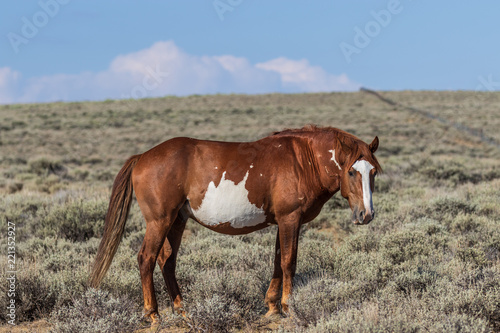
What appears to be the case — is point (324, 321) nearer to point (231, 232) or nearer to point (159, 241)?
point (231, 232)

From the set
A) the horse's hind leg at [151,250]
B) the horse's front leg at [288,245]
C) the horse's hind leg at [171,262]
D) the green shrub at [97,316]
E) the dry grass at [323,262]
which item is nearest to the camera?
→ the green shrub at [97,316]

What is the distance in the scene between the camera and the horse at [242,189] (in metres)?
4.55

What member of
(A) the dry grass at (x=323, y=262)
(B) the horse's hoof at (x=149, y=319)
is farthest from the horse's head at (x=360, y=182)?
(B) the horse's hoof at (x=149, y=319)

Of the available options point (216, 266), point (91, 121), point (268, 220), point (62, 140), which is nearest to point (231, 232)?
point (268, 220)

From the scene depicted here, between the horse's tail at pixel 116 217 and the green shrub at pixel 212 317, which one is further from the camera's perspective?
the horse's tail at pixel 116 217

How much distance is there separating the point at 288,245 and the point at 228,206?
722 mm

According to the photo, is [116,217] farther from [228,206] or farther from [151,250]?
[228,206]

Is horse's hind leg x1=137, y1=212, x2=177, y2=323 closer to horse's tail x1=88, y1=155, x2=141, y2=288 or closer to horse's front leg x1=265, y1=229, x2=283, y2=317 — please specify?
horse's tail x1=88, y1=155, x2=141, y2=288

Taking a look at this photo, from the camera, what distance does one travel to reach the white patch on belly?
15.0 feet

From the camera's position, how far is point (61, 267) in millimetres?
5984

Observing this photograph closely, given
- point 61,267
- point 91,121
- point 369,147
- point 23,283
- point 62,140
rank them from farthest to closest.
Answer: point 91,121
point 62,140
point 61,267
point 23,283
point 369,147

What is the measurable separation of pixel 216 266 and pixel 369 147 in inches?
109

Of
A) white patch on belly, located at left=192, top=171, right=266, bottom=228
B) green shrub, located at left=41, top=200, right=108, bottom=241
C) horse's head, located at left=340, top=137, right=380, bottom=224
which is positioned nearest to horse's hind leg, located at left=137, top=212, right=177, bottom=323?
white patch on belly, located at left=192, top=171, right=266, bottom=228

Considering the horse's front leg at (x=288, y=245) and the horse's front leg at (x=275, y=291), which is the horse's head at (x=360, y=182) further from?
the horse's front leg at (x=275, y=291)
